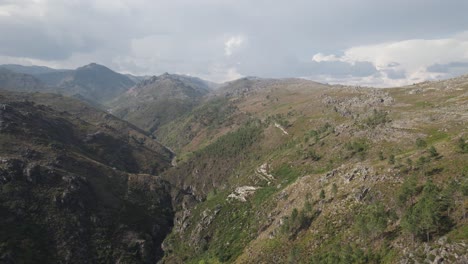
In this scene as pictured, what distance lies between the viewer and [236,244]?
433 ft

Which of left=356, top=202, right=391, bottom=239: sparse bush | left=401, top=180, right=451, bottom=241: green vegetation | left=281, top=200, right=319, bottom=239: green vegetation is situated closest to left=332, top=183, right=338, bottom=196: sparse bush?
left=281, top=200, right=319, bottom=239: green vegetation

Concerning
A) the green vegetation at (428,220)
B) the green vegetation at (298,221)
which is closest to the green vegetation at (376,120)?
the green vegetation at (298,221)

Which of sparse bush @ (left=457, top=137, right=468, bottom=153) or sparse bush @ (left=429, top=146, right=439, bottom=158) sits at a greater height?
sparse bush @ (left=457, top=137, right=468, bottom=153)

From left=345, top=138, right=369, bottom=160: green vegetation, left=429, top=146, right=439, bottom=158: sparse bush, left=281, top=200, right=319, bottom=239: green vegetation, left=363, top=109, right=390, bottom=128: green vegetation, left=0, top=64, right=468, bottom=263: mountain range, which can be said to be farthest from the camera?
left=363, top=109, right=390, bottom=128: green vegetation

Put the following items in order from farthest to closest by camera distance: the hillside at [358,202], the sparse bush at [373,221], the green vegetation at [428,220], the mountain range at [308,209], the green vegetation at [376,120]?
the green vegetation at [376,120] → the sparse bush at [373,221] → the mountain range at [308,209] → the hillside at [358,202] → the green vegetation at [428,220]

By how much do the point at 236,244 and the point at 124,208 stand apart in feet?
314

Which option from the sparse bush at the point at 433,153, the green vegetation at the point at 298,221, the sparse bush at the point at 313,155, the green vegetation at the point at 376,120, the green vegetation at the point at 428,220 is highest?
the green vegetation at the point at 376,120

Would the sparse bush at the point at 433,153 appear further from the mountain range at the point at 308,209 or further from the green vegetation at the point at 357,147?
the green vegetation at the point at 357,147

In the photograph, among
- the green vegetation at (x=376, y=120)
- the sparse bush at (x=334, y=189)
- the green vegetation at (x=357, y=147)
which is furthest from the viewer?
the green vegetation at (x=376, y=120)

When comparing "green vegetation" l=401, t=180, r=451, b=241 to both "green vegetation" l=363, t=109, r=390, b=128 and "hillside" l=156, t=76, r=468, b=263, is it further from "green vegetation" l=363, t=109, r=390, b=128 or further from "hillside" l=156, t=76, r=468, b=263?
"green vegetation" l=363, t=109, r=390, b=128

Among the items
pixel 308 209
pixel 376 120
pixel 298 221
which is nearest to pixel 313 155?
pixel 376 120

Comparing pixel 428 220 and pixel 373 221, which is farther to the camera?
pixel 373 221

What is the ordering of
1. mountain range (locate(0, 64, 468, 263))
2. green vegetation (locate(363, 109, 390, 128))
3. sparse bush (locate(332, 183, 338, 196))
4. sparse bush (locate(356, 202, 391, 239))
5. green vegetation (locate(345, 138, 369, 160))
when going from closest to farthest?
1. mountain range (locate(0, 64, 468, 263))
2. sparse bush (locate(356, 202, 391, 239))
3. sparse bush (locate(332, 183, 338, 196))
4. green vegetation (locate(345, 138, 369, 160))
5. green vegetation (locate(363, 109, 390, 128))

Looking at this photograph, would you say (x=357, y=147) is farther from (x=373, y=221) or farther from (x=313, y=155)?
(x=373, y=221)
